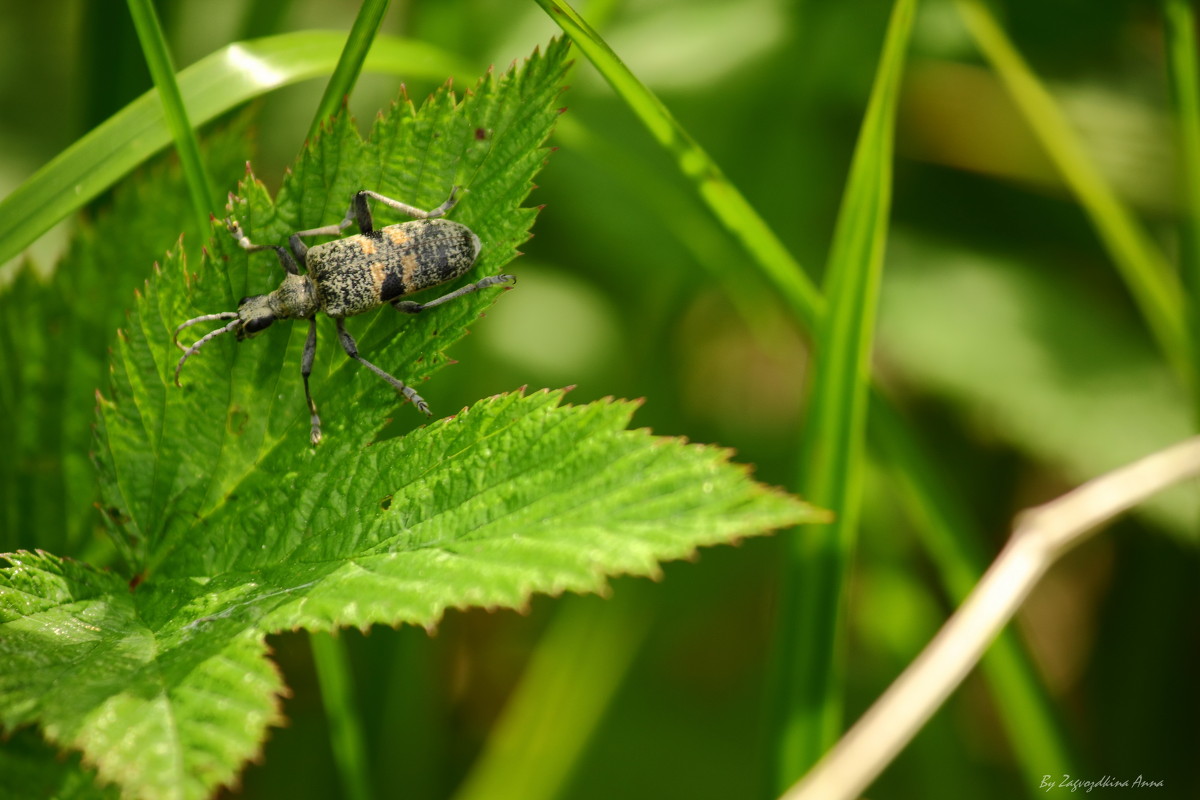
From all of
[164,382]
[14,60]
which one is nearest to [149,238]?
[164,382]

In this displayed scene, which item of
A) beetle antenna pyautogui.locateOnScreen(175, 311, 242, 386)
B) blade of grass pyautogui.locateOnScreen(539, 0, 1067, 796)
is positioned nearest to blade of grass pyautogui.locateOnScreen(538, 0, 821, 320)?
blade of grass pyautogui.locateOnScreen(539, 0, 1067, 796)

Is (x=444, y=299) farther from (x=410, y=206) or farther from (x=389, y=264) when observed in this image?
(x=389, y=264)

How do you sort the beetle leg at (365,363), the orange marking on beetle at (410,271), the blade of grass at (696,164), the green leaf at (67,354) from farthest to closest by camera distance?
the orange marking on beetle at (410,271) < the green leaf at (67,354) < the blade of grass at (696,164) < the beetle leg at (365,363)

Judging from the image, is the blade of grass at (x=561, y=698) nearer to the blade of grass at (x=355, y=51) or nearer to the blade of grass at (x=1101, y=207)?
the blade of grass at (x=355, y=51)

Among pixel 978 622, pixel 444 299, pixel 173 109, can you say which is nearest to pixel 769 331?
pixel 444 299

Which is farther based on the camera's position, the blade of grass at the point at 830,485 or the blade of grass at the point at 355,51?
the blade of grass at the point at 830,485

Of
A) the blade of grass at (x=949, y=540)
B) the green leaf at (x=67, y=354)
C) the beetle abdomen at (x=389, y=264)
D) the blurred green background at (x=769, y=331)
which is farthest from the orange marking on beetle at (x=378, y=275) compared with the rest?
the blade of grass at (x=949, y=540)
